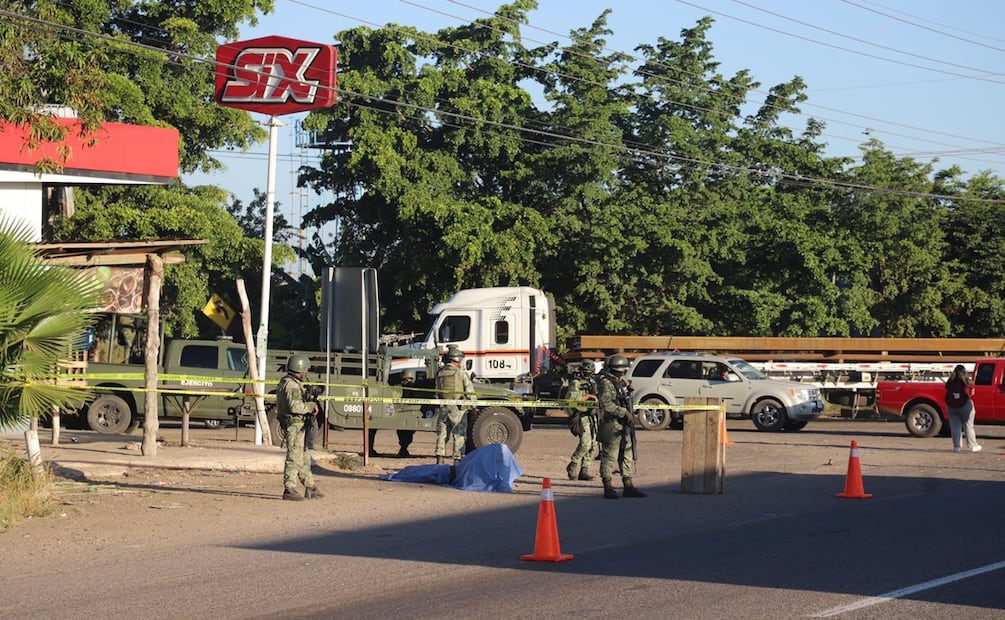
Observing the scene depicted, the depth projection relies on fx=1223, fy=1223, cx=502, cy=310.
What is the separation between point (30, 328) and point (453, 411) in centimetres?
683

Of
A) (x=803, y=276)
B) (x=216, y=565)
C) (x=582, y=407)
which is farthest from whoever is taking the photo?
(x=803, y=276)

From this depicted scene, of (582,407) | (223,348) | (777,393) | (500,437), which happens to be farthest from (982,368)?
(223,348)

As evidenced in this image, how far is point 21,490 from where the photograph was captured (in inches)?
519

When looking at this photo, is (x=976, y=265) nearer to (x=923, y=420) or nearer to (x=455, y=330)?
(x=923, y=420)

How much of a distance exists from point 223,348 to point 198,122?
10867 mm

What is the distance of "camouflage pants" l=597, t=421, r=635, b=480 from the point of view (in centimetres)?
1487

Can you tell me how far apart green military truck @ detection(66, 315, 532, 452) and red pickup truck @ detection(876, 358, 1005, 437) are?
353 inches

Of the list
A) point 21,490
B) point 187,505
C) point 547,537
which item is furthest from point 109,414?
point 547,537

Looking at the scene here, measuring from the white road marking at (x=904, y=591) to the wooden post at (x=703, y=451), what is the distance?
5.50 meters

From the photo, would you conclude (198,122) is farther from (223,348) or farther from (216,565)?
(216,565)

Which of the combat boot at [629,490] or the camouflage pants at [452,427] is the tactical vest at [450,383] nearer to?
the camouflage pants at [452,427]

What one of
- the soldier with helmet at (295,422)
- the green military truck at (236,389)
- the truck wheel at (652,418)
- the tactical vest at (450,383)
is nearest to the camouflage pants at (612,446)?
the soldier with helmet at (295,422)

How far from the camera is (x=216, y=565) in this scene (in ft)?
34.5

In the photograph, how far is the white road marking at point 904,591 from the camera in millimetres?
8242
